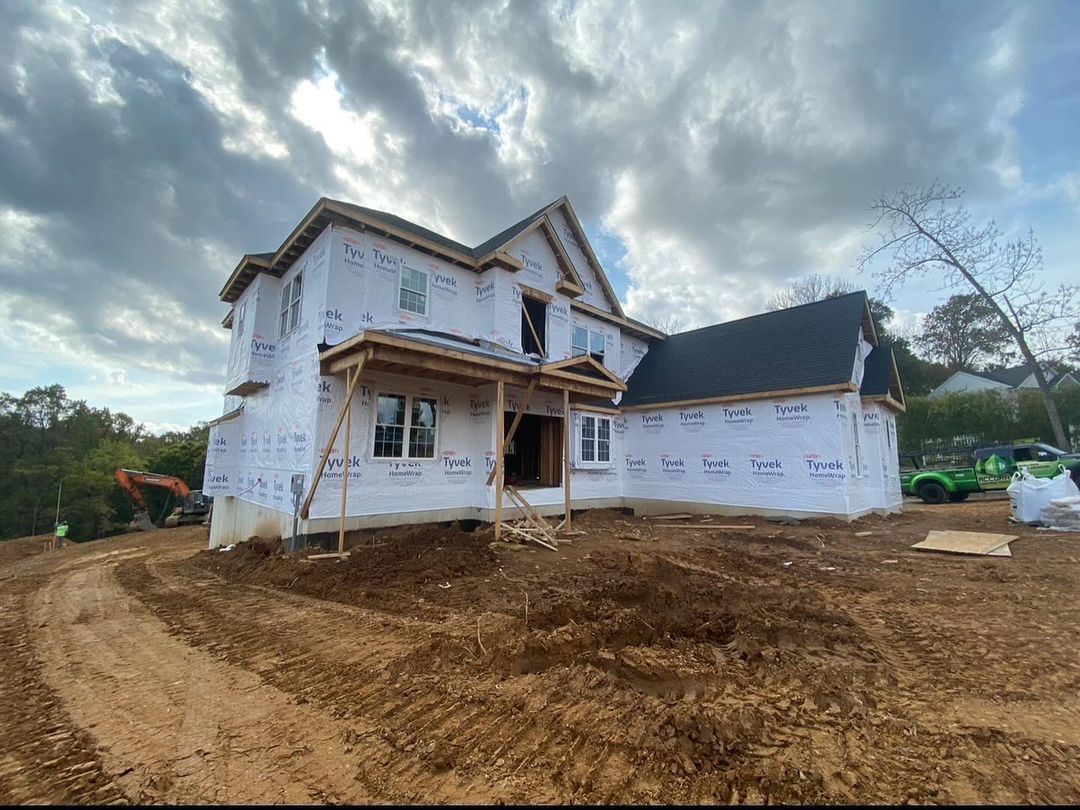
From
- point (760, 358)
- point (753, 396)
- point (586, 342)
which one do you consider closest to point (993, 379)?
point (760, 358)

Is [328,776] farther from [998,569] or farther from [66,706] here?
[998,569]

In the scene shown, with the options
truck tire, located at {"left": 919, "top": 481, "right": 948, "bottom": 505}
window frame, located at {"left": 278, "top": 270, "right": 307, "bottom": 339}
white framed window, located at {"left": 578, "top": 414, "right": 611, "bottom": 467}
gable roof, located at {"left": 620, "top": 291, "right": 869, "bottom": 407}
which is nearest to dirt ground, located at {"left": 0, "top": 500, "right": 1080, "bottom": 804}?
window frame, located at {"left": 278, "top": 270, "right": 307, "bottom": 339}

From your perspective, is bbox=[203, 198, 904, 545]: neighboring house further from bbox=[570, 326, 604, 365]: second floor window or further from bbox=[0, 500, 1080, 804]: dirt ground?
bbox=[0, 500, 1080, 804]: dirt ground

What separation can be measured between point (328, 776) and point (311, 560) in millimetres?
5750

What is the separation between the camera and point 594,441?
14641 millimetres

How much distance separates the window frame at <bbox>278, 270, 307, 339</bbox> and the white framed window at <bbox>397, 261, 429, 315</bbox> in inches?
89.2

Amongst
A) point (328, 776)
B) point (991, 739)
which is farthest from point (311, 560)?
point (991, 739)

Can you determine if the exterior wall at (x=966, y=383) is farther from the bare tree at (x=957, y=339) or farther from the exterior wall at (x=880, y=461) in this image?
the exterior wall at (x=880, y=461)

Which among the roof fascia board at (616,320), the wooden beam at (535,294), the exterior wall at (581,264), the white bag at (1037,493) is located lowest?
the white bag at (1037,493)

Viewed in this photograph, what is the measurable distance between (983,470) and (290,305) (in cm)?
2383

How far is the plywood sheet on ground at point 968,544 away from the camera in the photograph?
7664mm

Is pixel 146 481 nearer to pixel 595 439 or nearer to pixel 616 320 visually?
pixel 595 439

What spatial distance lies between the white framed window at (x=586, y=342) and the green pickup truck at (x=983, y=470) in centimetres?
1404

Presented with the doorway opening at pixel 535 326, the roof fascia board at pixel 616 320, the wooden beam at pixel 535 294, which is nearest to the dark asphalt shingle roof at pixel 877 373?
the roof fascia board at pixel 616 320
